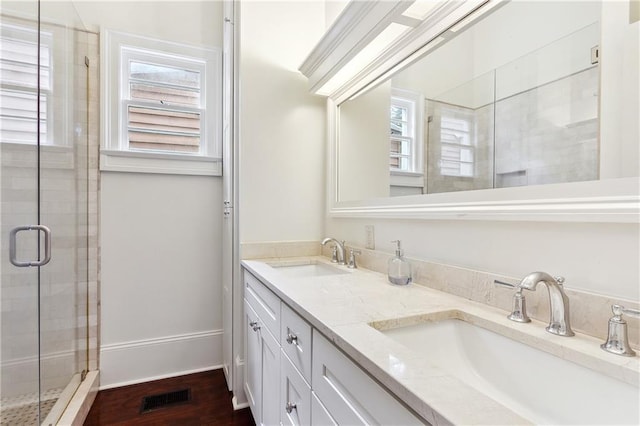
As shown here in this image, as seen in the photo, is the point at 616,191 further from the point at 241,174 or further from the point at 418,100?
the point at 241,174

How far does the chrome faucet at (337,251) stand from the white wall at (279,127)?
0.29m

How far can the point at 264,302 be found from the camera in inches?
53.2

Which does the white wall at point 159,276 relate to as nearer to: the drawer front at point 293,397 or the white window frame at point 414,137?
the drawer front at point 293,397

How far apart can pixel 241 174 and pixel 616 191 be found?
1.61m

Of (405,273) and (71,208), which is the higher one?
(71,208)

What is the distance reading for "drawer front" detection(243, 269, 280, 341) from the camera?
3.91 ft

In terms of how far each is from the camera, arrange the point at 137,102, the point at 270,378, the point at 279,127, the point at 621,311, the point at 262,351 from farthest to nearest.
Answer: the point at 137,102 → the point at 279,127 → the point at 262,351 → the point at 270,378 → the point at 621,311

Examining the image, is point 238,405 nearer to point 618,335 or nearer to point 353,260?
point 353,260

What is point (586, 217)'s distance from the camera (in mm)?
715

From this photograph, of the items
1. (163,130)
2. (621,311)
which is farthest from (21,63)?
(621,311)

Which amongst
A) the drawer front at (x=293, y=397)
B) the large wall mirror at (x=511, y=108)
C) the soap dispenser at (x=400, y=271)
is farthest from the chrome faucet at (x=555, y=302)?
the drawer front at (x=293, y=397)

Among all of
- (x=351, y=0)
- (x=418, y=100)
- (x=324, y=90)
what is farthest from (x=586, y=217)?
(x=324, y=90)

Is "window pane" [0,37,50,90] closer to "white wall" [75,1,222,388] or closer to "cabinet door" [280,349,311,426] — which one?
"white wall" [75,1,222,388]

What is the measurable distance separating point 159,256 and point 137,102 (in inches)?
43.0
